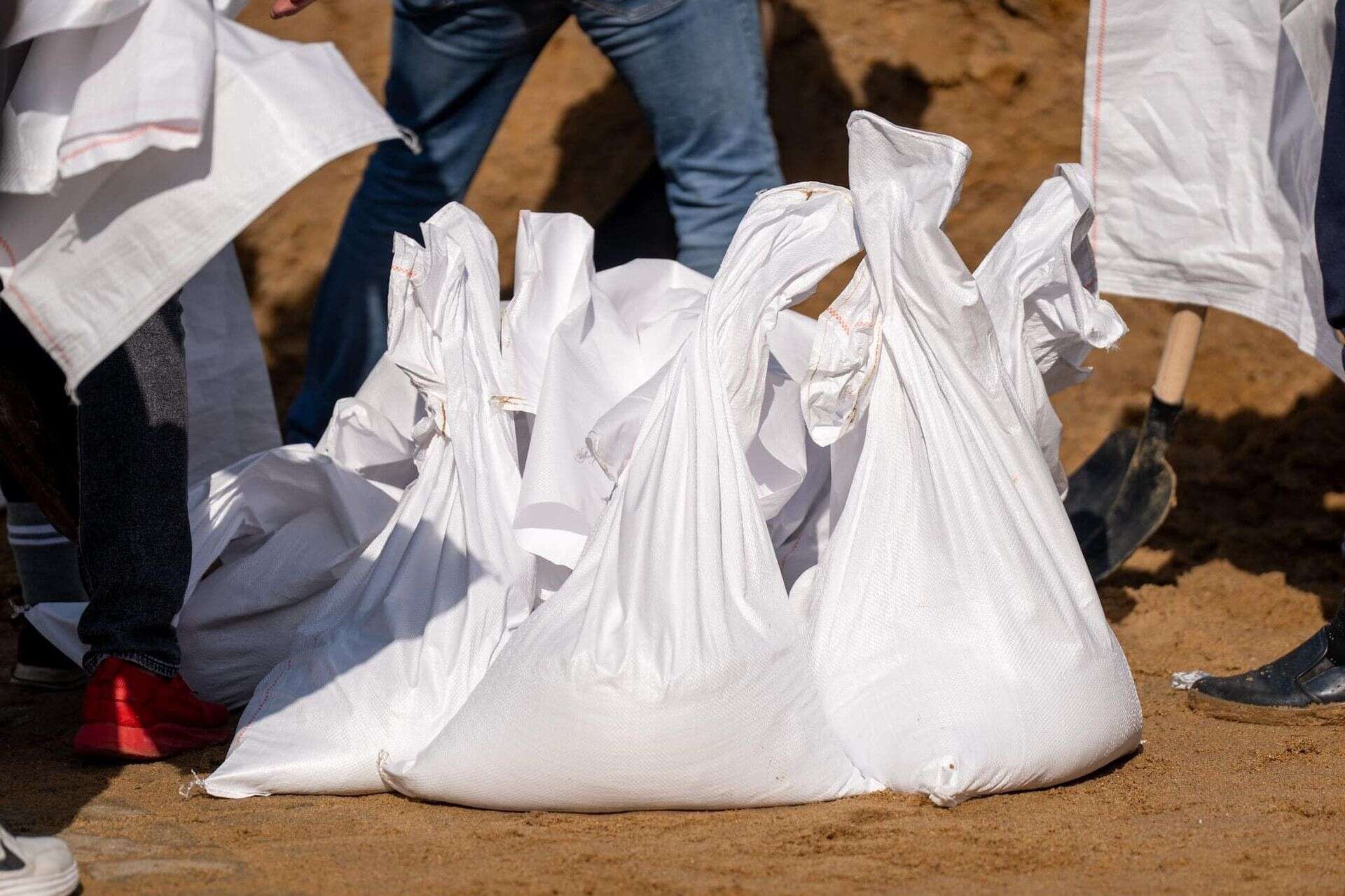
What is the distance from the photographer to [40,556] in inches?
82.4

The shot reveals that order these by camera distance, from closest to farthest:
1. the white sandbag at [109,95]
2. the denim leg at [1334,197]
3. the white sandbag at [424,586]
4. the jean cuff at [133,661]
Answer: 1. the white sandbag at [109,95]
2. the white sandbag at [424,586]
3. the jean cuff at [133,661]
4. the denim leg at [1334,197]

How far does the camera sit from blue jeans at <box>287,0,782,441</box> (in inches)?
82.7

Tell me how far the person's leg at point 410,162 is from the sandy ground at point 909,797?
0.72 meters

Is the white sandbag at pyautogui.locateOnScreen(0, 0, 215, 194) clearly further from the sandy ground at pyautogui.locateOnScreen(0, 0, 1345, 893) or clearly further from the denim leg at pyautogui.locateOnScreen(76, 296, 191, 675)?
the sandy ground at pyautogui.locateOnScreen(0, 0, 1345, 893)

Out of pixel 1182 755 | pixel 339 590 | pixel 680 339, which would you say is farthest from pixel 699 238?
pixel 1182 755

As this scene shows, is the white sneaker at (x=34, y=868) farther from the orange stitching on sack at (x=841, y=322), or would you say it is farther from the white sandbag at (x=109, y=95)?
the orange stitching on sack at (x=841, y=322)

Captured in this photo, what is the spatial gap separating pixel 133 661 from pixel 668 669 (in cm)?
69

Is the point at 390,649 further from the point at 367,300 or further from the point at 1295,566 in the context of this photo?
the point at 1295,566

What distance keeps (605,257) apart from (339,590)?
1473 millimetres

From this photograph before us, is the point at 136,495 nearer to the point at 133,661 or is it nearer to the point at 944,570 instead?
the point at 133,661

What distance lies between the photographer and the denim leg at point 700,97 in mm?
2082

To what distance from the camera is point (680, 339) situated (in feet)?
6.14

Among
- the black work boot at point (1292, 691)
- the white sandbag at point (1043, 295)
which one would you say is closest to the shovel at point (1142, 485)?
the black work boot at point (1292, 691)

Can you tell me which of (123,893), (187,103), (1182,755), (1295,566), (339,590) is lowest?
(1295,566)
